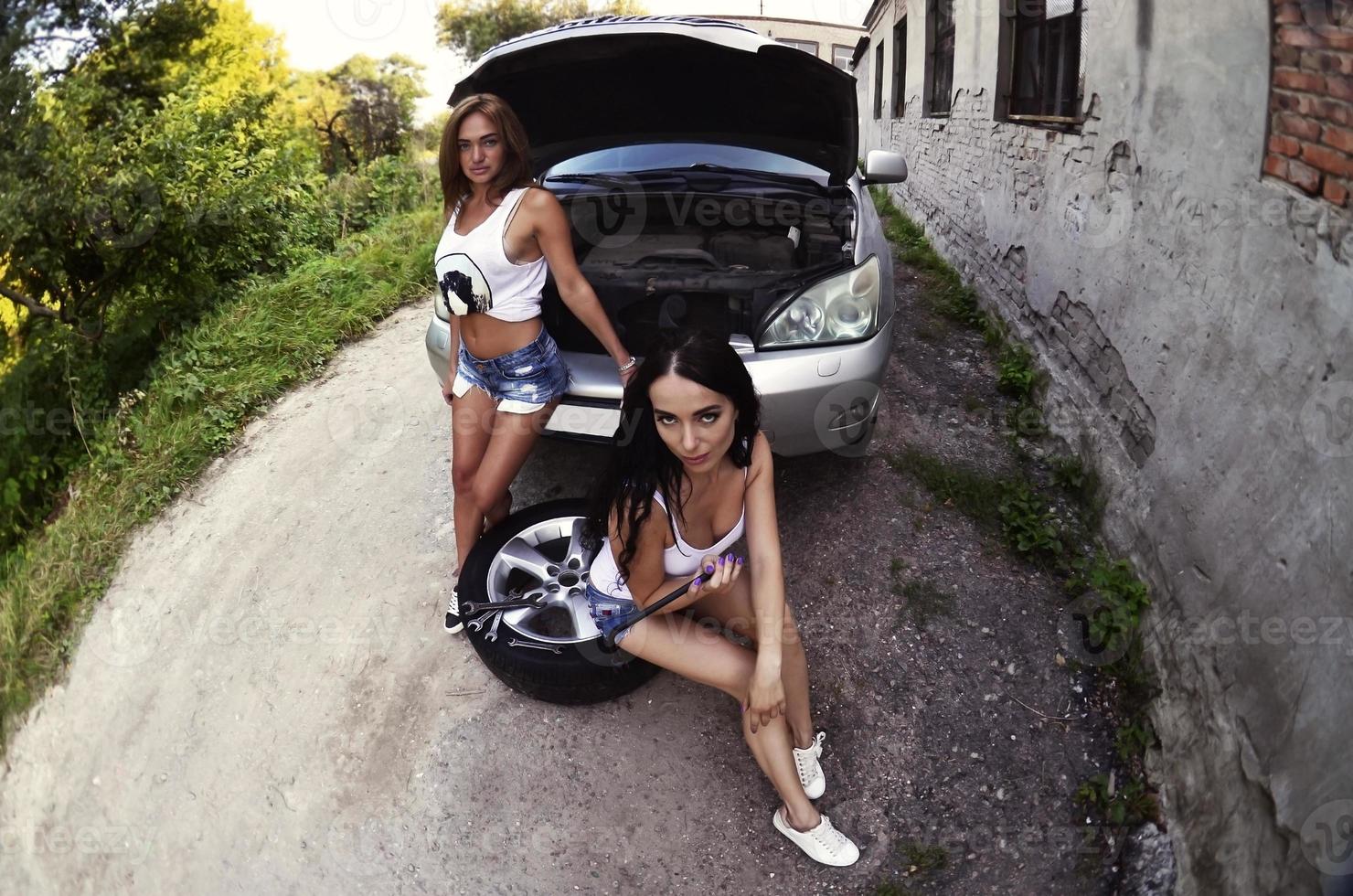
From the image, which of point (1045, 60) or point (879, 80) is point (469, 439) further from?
point (879, 80)

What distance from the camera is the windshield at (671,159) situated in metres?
3.71

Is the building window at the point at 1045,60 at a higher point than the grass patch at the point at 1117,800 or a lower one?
higher

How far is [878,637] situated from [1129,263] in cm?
174

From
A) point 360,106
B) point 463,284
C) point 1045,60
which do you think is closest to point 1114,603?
point 463,284

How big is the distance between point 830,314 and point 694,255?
2.49 feet

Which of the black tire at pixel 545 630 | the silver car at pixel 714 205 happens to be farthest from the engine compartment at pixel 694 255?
the black tire at pixel 545 630

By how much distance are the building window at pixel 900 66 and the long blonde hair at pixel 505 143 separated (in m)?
9.49

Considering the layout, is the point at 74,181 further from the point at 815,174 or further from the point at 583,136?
the point at 815,174

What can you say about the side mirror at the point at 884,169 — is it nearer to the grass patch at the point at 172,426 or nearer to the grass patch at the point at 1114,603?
the grass patch at the point at 1114,603

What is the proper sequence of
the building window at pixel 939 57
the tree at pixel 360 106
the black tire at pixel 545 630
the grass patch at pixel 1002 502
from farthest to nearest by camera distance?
the tree at pixel 360 106 → the building window at pixel 939 57 → the grass patch at pixel 1002 502 → the black tire at pixel 545 630

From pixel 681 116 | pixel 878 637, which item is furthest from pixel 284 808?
pixel 681 116

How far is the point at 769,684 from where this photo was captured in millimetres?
1967

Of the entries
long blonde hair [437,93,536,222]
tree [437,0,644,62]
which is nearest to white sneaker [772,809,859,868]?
long blonde hair [437,93,536,222]

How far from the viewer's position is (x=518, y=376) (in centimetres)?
261
